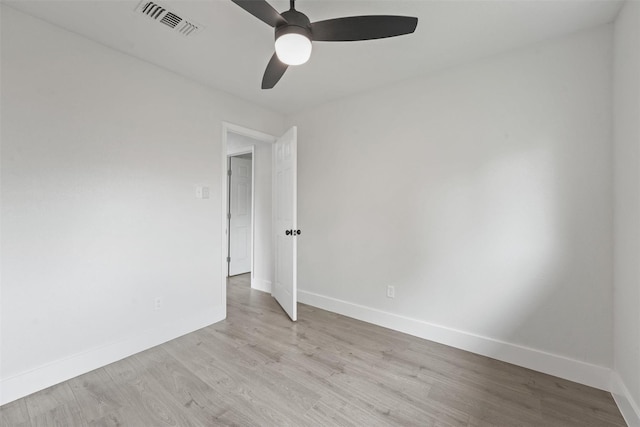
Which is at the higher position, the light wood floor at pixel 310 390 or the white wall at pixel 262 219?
the white wall at pixel 262 219

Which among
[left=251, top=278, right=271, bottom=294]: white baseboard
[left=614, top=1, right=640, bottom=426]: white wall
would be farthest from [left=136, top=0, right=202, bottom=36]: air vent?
[left=251, top=278, right=271, bottom=294]: white baseboard

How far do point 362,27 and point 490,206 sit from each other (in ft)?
5.71

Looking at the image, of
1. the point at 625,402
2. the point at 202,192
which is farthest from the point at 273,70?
the point at 625,402

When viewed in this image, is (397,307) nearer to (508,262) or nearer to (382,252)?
(382,252)

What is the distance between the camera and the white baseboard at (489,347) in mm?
1923

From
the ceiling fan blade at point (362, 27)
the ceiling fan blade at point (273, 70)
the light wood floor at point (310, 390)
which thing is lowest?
the light wood floor at point (310, 390)

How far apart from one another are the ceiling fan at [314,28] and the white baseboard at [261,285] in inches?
124

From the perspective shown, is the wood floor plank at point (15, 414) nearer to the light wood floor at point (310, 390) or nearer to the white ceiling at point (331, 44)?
the light wood floor at point (310, 390)

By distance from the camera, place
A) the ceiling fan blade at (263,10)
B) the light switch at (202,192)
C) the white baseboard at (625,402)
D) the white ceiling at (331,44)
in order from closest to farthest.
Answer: the ceiling fan blade at (263,10)
the white baseboard at (625,402)
the white ceiling at (331,44)
the light switch at (202,192)

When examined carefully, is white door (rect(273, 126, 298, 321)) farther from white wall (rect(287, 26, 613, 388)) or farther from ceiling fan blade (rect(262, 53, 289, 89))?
ceiling fan blade (rect(262, 53, 289, 89))

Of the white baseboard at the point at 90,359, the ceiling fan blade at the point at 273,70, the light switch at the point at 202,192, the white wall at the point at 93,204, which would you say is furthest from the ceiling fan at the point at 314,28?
the white baseboard at the point at 90,359

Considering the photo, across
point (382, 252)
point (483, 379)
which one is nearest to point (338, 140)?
point (382, 252)

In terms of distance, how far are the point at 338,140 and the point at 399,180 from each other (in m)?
0.93

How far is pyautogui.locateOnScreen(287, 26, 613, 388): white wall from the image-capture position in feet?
6.32
